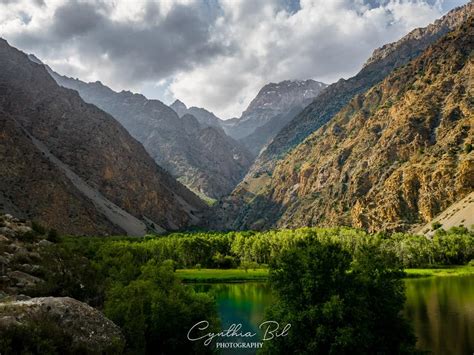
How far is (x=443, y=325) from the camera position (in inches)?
2071

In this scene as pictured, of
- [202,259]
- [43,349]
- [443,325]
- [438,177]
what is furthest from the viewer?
[438,177]

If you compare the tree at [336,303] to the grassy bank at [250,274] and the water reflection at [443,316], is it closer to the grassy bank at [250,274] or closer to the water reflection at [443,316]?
the water reflection at [443,316]

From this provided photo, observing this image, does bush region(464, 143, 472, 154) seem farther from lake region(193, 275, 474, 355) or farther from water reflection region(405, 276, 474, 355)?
water reflection region(405, 276, 474, 355)

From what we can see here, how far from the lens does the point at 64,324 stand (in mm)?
15938

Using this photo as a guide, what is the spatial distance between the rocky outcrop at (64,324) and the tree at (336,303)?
17339 mm

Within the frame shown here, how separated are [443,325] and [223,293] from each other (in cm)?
5290

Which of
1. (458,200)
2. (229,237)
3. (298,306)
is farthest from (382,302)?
(458,200)

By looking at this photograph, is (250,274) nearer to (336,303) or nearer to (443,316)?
(443,316)

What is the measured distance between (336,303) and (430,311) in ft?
131

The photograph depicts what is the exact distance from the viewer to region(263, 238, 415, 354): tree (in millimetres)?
30250

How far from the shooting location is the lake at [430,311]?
45469mm

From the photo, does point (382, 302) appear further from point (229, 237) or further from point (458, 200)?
point (458, 200)

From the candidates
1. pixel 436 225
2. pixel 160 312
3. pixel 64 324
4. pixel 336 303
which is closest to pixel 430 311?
pixel 336 303
